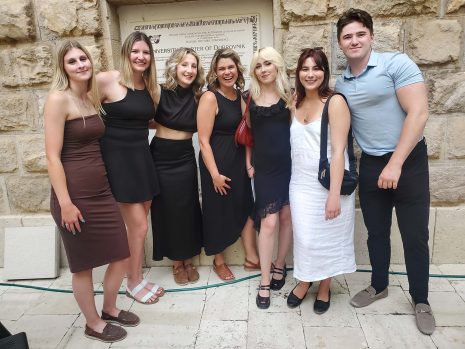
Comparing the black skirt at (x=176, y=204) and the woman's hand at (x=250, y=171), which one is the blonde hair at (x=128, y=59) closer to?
the black skirt at (x=176, y=204)

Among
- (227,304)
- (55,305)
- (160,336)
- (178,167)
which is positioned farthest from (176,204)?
(55,305)

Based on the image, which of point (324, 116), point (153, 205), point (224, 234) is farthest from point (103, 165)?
point (324, 116)

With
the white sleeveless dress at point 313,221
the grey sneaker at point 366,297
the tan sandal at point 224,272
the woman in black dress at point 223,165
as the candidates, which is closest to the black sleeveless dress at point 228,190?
the woman in black dress at point 223,165

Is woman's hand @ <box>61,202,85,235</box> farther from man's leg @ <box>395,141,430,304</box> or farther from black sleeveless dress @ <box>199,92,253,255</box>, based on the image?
man's leg @ <box>395,141,430,304</box>

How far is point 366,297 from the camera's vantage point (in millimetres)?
2955

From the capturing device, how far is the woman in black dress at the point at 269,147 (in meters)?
2.80

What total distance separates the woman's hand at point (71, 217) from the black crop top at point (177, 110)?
1.00 meters

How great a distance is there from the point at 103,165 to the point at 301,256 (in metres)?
1.45

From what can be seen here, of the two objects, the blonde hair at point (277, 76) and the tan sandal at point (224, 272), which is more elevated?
the blonde hair at point (277, 76)

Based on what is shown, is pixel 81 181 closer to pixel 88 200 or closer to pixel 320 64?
pixel 88 200

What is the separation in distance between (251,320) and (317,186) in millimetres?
1054

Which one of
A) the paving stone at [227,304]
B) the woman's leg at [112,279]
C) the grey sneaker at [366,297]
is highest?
the woman's leg at [112,279]

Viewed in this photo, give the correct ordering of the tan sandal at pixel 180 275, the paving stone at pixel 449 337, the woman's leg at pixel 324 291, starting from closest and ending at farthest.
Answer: the paving stone at pixel 449 337
the woman's leg at pixel 324 291
the tan sandal at pixel 180 275

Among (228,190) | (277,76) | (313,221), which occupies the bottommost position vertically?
(313,221)
